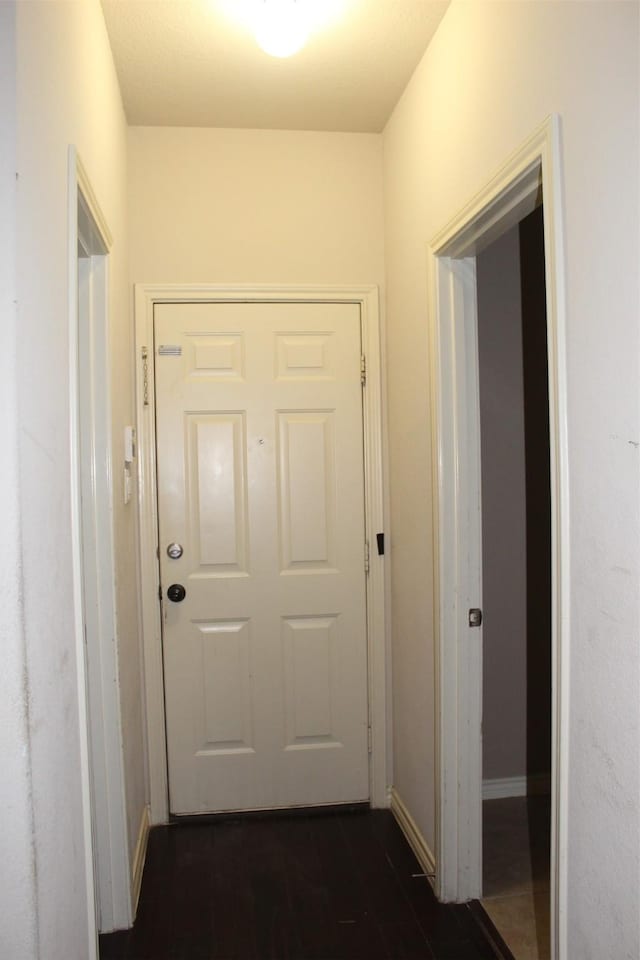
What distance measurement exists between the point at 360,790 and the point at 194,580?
1.10 meters

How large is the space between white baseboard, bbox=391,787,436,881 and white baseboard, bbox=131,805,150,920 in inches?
37.4

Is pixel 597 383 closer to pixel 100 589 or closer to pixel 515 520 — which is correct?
pixel 100 589

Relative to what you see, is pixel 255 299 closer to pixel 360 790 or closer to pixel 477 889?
pixel 360 790

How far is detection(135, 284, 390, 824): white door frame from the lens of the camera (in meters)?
2.60

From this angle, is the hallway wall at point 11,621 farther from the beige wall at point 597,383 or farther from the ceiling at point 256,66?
the ceiling at point 256,66

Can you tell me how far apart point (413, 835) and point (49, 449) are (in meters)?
1.99

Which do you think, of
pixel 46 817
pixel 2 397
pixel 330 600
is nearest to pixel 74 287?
pixel 2 397

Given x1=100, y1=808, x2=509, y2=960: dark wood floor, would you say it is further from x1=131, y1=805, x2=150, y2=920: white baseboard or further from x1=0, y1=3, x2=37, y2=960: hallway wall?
x1=0, y1=3, x2=37, y2=960: hallway wall

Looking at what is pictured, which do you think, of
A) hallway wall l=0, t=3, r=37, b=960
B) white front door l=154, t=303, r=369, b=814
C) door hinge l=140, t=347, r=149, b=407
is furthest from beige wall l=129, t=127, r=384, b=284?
hallway wall l=0, t=3, r=37, b=960

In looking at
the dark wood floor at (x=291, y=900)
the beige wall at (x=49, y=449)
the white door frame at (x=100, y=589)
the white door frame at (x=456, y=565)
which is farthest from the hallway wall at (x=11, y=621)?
the white door frame at (x=456, y=565)

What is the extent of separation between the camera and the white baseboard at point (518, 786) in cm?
280

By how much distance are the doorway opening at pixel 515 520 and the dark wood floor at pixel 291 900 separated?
0.64 metres

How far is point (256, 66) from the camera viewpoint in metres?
2.22

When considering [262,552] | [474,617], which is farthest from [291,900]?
[262,552]
